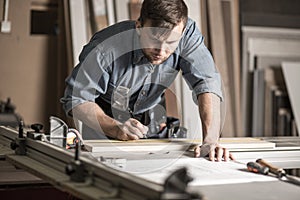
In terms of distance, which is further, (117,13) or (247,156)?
(117,13)

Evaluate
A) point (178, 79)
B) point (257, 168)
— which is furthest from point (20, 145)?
point (178, 79)

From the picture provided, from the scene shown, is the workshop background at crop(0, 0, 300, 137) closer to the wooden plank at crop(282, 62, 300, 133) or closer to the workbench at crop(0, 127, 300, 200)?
the wooden plank at crop(282, 62, 300, 133)

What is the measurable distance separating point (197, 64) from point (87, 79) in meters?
0.48

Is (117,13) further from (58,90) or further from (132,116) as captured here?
(132,116)

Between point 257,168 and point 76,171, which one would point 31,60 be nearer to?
point 257,168

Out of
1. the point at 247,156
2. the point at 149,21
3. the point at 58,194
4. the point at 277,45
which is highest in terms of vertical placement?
the point at 277,45

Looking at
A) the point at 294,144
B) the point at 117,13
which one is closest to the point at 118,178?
the point at 294,144

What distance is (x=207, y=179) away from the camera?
145 centimetres

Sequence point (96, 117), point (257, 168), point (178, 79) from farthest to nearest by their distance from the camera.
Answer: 1. point (178, 79)
2. point (96, 117)
3. point (257, 168)

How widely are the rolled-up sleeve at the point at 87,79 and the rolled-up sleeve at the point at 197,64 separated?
0.35m

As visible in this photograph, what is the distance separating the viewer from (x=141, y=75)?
2211mm

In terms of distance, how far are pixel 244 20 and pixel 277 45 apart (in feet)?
1.15

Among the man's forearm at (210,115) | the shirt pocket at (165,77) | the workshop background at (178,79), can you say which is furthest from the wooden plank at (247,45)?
the man's forearm at (210,115)

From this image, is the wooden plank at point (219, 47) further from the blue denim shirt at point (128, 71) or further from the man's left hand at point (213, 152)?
the man's left hand at point (213, 152)
